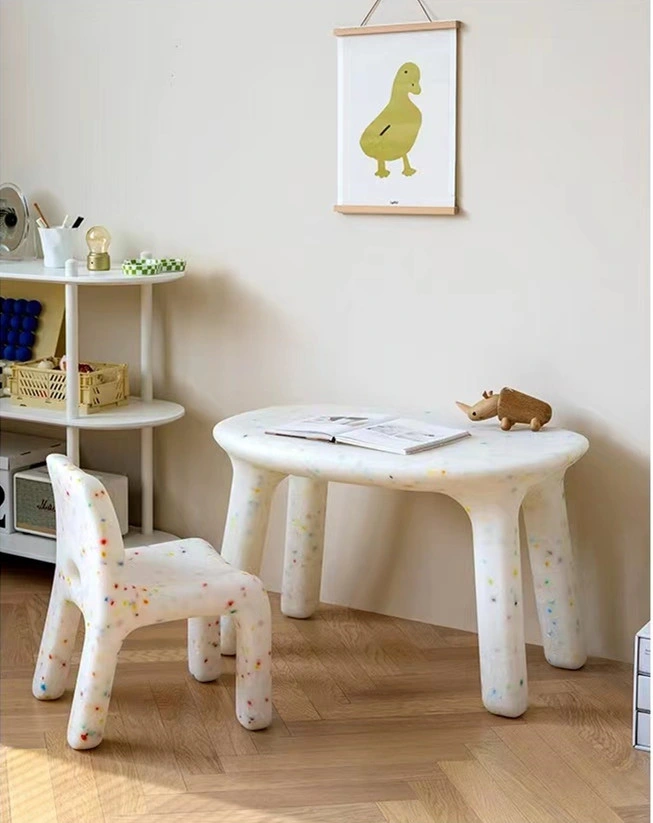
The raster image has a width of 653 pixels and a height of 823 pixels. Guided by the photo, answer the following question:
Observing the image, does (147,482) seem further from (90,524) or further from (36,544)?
(90,524)

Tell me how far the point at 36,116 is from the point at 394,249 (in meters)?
1.17

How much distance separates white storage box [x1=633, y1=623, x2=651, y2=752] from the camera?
2.35 meters

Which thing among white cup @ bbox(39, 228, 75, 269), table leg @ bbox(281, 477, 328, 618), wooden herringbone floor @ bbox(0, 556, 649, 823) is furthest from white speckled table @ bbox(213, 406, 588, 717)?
white cup @ bbox(39, 228, 75, 269)

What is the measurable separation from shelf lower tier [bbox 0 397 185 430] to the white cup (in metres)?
0.38

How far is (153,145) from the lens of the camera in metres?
3.26

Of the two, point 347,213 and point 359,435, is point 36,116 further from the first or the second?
point 359,435

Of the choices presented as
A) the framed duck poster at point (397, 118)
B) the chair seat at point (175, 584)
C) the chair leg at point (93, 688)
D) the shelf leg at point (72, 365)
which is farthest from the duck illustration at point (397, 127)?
the chair leg at point (93, 688)

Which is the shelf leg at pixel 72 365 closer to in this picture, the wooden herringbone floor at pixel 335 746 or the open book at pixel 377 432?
the wooden herringbone floor at pixel 335 746

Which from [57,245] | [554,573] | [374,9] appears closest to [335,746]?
Answer: [554,573]

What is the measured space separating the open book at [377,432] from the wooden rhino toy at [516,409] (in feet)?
0.33

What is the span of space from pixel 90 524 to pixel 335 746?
2.06ft

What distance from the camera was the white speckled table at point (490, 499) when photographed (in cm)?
239

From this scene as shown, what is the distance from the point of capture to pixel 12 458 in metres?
3.29

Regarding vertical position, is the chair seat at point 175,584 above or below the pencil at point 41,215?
below
